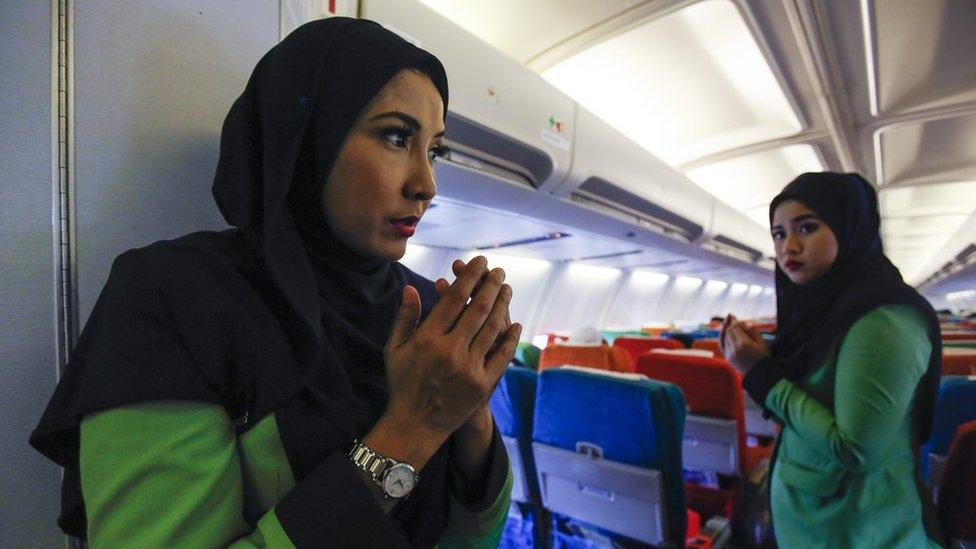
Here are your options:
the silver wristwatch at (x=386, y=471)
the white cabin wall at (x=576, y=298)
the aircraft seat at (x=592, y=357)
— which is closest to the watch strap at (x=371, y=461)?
the silver wristwatch at (x=386, y=471)

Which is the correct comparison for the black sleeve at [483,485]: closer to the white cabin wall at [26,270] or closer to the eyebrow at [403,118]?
the eyebrow at [403,118]

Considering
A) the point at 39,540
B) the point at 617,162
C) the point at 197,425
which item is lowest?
the point at 39,540

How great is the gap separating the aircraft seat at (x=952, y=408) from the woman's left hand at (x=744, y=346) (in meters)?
0.89

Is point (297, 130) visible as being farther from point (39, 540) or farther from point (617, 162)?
point (617, 162)

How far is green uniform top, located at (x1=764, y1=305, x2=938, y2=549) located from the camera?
4.05ft

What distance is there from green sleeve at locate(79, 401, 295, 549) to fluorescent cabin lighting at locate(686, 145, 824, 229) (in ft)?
17.3

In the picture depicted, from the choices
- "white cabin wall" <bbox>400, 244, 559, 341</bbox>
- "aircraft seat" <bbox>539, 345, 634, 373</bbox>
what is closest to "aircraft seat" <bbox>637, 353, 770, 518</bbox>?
"aircraft seat" <bbox>539, 345, 634, 373</bbox>

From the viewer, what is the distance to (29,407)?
0.80 m

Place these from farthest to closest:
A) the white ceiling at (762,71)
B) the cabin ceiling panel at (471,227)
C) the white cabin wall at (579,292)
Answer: the white cabin wall at (579,292) < the cabin ceiling panel at (471,227) < the white ceiling at (762,71)

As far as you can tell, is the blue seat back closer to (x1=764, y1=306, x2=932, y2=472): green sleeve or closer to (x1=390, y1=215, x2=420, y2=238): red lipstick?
(x1=764, y1=306, x2=932, y2=472): green sleeve

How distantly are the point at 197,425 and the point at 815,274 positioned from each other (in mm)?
2060

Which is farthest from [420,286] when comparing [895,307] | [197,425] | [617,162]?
[617,162]

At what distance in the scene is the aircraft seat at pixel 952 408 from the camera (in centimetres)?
180

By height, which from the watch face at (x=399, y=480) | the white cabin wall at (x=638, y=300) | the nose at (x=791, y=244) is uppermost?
the nose at (x=791, y=244)
